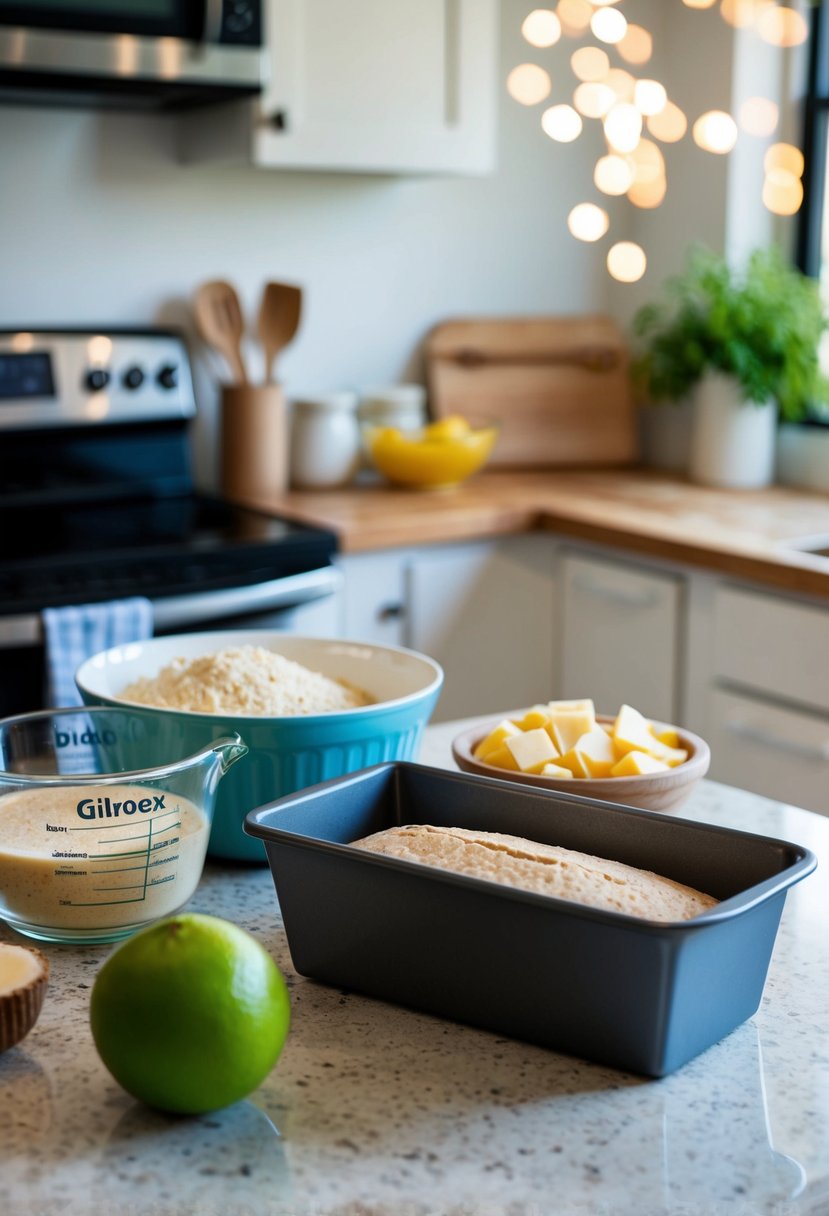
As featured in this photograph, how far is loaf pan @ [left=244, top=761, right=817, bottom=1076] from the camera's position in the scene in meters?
0.77

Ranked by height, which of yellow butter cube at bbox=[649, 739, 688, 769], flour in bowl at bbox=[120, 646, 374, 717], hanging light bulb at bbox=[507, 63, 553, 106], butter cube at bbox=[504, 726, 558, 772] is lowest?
yellow butter cube at bbox=[649, 739, 688, 769]

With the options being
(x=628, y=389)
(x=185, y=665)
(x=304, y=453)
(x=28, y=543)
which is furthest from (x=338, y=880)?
(x=628, y=389)

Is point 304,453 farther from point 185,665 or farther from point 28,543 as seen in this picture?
point 185,665

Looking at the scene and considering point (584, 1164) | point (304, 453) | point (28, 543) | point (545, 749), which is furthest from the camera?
point (304, 453)

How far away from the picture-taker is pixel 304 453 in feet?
9.59

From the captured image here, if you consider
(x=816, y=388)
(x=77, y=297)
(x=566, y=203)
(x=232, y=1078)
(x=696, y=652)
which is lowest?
(x=696, y=652)

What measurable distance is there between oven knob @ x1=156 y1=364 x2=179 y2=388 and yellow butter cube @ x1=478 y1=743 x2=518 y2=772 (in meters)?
1.86

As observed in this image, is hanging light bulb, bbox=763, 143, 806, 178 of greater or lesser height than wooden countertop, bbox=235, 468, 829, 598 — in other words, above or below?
above

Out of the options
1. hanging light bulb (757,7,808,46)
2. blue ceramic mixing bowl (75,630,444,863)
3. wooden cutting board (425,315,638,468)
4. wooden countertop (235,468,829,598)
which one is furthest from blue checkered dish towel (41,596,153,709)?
hanging light bulb (757,7,808,46)

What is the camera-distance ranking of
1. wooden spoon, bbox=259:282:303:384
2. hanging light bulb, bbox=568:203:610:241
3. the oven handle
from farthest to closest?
hanging light bulb, bbox=568:203:610:241
wooden spoon, bbox=259:282:303:384
the oven handle

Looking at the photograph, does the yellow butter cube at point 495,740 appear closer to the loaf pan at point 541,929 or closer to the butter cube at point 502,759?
the butter cube at point 502,759

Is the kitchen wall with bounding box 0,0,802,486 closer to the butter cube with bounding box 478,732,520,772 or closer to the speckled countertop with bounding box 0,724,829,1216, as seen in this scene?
the butter cube with bounding box 478,732,520,772

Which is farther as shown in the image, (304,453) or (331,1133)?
(304,453)

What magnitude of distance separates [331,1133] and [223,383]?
2296mm
